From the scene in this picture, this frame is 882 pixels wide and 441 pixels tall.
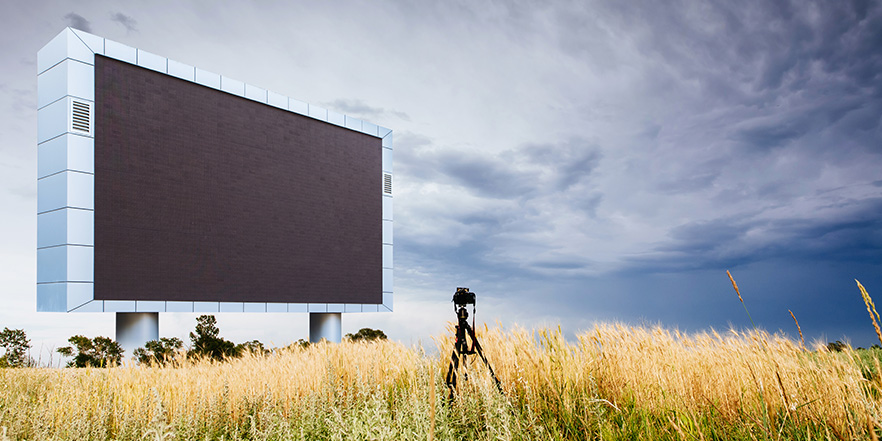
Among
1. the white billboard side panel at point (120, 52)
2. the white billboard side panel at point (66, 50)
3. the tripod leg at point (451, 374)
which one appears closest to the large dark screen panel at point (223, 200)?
the white billboard side panel at point (120, 52)

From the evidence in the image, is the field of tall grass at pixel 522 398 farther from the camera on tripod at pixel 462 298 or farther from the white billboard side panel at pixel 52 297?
the white billboard side panel at pixel 52 297

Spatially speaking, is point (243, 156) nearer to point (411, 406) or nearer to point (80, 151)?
point (80, 151)

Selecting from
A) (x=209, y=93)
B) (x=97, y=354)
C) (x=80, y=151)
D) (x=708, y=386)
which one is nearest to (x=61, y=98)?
(x=80, y=151)

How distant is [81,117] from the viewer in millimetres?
10398

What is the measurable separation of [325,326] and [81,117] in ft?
23.4

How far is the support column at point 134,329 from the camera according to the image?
36.1 ft

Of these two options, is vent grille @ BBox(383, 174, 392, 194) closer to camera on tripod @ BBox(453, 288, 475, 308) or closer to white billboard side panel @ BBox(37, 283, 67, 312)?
white billboard side panel @ BBox(37, 283, 67, 312)

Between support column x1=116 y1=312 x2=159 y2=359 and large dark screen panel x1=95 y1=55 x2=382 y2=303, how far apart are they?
2.16ft

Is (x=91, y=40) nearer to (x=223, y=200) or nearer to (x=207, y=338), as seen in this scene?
(x=223, y=200)

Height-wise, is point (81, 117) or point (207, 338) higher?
point (81, 117)

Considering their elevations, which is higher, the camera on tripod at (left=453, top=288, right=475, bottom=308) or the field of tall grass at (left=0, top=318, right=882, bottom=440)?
the camera on tripod at (left=453, top=288, right=475, bottom=308)

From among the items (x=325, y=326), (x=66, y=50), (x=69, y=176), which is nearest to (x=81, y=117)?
(x=69, y=176)

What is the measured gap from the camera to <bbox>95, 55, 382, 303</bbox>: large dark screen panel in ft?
34.9

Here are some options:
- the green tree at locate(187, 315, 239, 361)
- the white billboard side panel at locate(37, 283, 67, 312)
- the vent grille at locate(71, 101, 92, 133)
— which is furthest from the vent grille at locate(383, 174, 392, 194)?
the white billboard side panel at locate(37, 283, 67, 312)
